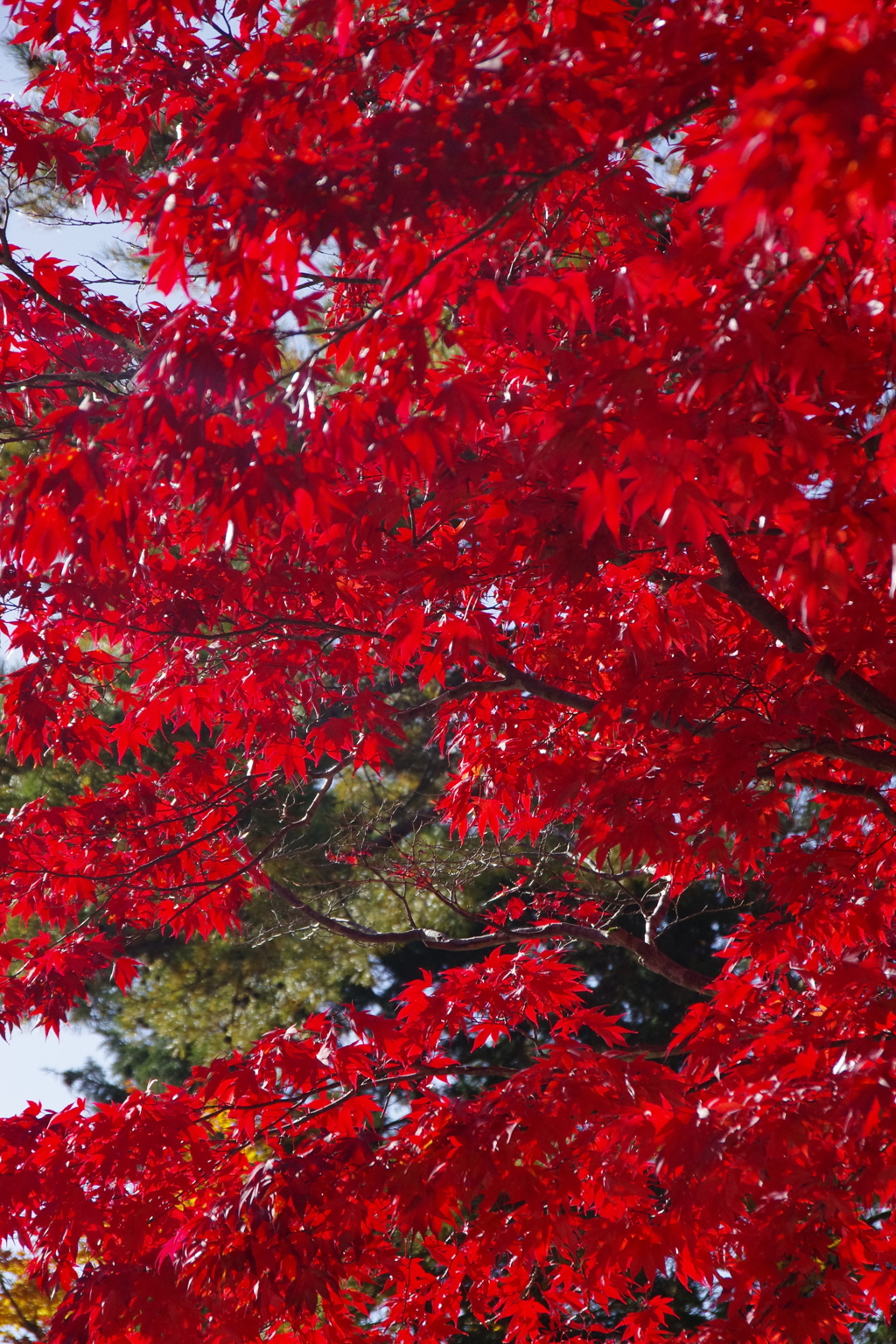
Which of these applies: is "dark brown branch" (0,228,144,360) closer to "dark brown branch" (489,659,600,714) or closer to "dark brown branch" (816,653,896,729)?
"dark brown branch" (489,659,600,714)

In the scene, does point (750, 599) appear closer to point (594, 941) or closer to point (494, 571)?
point (494, 571)

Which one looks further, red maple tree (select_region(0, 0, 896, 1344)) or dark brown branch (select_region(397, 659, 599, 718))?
dark brown branch (select_region(397, 659, 599, 718))

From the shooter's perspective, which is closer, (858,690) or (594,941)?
(858,690)

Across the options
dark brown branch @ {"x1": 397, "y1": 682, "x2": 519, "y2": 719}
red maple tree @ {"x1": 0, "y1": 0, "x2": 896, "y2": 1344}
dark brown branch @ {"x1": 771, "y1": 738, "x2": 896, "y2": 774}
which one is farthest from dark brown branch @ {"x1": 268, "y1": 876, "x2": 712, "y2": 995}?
dark brown branch @ {"x1": 771, "y1": 738, "x2": 896, "y2": 774}

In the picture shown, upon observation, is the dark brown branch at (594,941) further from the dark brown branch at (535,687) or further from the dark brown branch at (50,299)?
the dark brown branch at (50,299)

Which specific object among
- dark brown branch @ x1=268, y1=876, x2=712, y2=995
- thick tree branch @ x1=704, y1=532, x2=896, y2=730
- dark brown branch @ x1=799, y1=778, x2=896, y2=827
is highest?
dark brown branch @ x1=268, y1=876, x2=712, y2=995

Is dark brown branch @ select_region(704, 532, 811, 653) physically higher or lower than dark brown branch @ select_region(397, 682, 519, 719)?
lower

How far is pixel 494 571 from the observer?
295 cm

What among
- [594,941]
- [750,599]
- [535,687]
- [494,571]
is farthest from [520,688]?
[594,941]

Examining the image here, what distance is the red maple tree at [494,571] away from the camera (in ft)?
6.70

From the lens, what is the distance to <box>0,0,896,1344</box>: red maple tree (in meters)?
2.04

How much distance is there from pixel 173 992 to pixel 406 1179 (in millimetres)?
6612

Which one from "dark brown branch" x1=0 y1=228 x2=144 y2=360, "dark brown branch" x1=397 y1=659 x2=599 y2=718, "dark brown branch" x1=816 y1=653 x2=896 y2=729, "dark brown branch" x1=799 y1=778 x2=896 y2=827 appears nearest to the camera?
"dark brown branch" x1=816 y1=653 x2=896 y2=729

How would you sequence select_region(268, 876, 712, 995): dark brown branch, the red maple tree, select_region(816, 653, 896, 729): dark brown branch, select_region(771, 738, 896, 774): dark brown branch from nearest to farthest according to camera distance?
the red maple tree
select_region(816, 653, 896, 729): dark brown branch
select_region(771, 738, 896, 774): dark brown branch
select_region(268, 876, 712, 995): dark brown branch
